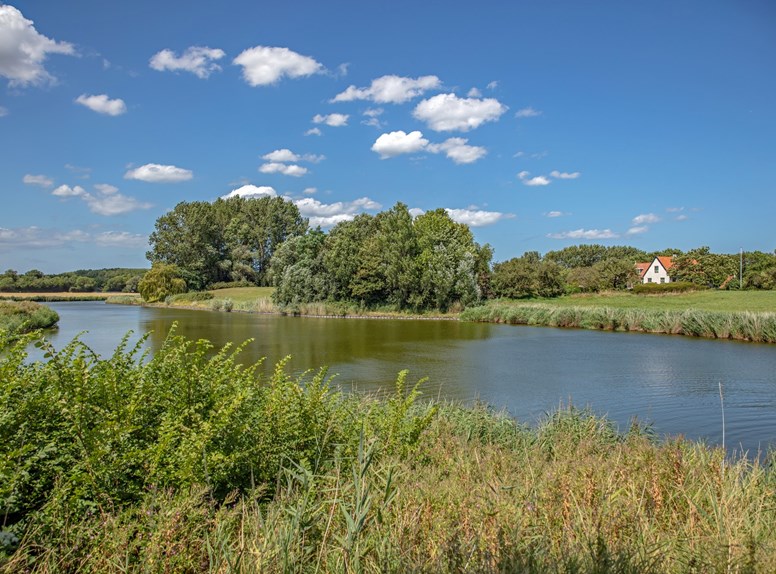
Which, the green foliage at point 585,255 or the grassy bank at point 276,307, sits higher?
the green foliage at point 585,255

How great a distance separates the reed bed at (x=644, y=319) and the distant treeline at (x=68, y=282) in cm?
6508

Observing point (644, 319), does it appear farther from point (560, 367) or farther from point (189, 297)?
point (189, 297)

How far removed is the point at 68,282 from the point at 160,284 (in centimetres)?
4268

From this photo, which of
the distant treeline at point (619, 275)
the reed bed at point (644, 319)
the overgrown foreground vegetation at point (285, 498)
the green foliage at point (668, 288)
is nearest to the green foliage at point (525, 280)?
the distant treeline at point (619, 275)

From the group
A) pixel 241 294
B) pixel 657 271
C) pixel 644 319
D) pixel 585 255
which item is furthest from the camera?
pixel 585 255

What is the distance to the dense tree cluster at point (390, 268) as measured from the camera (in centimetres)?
3866

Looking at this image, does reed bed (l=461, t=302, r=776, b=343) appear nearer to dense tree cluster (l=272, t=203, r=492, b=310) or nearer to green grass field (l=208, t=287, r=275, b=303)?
dense tree cluster (l=272, t=203, r=492, b=310)

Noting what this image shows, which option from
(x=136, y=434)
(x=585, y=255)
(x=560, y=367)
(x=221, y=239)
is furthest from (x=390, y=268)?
(x=585, y=255)

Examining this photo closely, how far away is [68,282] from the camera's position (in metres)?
88.9

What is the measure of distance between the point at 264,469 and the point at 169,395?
103 centimetres

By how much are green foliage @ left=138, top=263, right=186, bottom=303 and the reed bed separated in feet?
127

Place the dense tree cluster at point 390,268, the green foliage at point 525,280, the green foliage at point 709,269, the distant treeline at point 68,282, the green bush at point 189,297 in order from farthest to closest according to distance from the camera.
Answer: the distant treeline at point 68,282, the green bush at point 189,297, the green foliage at point 709,269, the green foliage at point 525,280, the dense tree cluster at point 390,268

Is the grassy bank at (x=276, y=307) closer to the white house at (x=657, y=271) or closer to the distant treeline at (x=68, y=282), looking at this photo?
the distant treeline at (x=68, y=282)

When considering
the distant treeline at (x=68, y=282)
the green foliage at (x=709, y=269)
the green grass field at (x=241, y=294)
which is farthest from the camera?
the distant treeline at (x=68, y=282)
